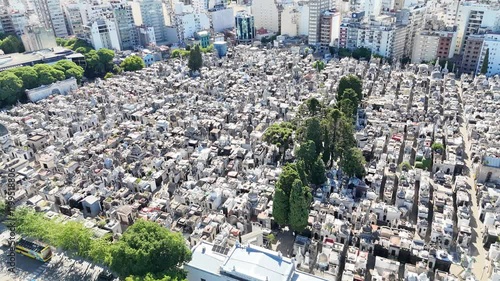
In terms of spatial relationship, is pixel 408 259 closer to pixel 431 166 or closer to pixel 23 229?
pixel 431 166

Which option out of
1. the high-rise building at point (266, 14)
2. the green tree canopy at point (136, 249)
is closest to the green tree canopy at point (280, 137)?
the green tree canopy at point (136, 249)

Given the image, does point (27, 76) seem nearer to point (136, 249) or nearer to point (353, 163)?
point (136, 249)

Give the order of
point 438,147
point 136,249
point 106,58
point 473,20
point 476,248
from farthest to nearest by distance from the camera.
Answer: point 106,58, point 473,20, point 438,147, point 476,248, point 136,249

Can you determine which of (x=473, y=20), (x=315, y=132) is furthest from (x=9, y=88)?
(x=473, y=20)

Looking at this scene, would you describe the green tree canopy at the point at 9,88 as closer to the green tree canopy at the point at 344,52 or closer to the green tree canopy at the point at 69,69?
the green tree canopy at the point at 69,69

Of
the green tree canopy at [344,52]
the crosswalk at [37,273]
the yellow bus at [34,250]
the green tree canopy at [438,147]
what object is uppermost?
the green tree canopy at [344,52]
